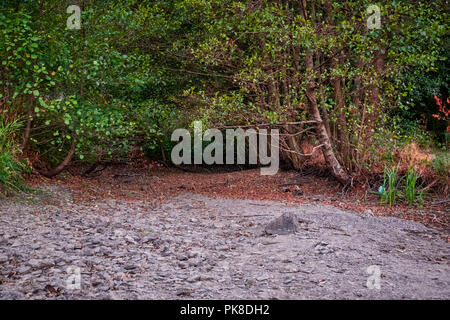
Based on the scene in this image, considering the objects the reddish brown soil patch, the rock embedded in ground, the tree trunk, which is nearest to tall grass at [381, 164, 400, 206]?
the reddish brown soil patch

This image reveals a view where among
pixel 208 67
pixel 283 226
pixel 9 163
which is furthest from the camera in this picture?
pixel 208 67

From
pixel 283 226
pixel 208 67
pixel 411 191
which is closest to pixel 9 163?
pixel 283 226

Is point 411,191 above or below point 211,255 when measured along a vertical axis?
above

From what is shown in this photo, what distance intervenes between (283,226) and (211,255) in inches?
39.6

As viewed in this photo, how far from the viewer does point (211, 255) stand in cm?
356

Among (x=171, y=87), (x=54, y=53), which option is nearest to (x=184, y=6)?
(x=171, y=87)

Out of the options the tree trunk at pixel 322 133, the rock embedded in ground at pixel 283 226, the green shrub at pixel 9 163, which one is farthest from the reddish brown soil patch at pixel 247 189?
the rock embedded in ground at pixel 283 226

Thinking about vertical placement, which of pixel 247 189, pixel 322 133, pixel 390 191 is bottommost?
pixel 247 189

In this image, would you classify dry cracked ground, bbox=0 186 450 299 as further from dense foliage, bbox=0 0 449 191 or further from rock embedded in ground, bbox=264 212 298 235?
dense foliage, bbox=0 0 449 191

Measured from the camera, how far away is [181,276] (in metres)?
3.03

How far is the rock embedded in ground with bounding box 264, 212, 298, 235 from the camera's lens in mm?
4211

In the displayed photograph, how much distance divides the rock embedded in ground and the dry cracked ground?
0.09 meters

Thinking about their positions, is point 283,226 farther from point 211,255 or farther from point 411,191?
point 411,191

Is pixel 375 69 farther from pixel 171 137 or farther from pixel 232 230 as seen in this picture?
pixel 171 137
